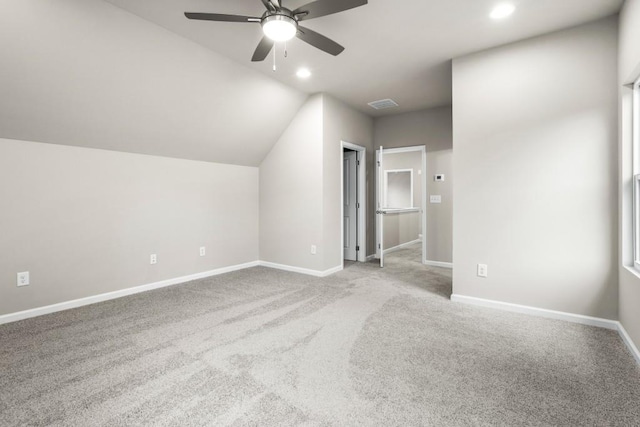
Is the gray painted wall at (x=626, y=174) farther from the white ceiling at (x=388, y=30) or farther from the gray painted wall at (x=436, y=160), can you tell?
the gray painted wall at (x=436, y=160)

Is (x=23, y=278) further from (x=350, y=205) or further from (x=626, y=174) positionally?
(x=626, y=174)

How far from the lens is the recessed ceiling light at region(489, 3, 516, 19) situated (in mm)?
2467

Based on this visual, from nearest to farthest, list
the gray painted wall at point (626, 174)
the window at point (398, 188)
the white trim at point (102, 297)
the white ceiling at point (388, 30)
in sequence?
1. the gray painted wall at point (626, 174)
2. the white ceiling at point (388, 30)
3. the white trim at point (102, 297)
4. the window at point (398, 188)

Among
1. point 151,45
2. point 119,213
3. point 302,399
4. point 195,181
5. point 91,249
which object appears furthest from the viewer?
point 195,181

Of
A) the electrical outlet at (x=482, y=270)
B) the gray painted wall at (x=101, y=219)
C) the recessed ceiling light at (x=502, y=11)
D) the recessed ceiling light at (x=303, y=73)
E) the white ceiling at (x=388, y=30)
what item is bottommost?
the electrical outlet at (x=482, y=270)

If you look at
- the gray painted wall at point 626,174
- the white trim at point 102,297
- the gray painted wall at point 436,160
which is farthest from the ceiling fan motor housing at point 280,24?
the gray painted wall at point 436,160

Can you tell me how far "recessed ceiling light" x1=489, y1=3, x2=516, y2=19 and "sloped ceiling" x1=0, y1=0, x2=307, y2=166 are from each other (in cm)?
252

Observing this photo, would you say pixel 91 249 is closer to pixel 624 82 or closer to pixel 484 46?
pixel 484 46

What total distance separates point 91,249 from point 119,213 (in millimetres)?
480

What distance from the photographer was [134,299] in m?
3.46

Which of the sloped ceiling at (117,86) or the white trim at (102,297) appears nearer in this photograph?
the sloped ceiling at (117,86)

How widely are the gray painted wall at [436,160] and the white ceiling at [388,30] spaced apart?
52.9 inches

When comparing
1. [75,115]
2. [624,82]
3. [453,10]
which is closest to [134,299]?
[75,115]

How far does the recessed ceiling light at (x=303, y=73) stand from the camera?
3680 mm
